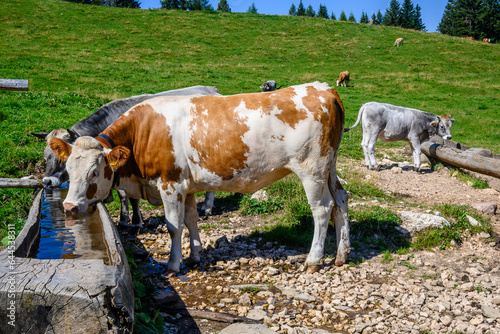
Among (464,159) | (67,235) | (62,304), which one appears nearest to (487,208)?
(464,159)

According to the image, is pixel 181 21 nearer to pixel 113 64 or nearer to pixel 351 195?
pixel 113 64

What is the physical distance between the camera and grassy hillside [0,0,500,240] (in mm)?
13906

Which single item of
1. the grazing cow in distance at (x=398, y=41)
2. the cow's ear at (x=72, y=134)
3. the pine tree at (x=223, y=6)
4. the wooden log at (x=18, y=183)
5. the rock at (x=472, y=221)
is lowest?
the rock at (x=472, y=221)

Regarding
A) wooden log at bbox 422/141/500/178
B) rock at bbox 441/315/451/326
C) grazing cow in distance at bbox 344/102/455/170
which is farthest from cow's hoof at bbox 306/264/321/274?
grazing cow in distance at bbox 344/102/455/170

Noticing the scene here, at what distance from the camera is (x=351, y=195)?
8.23m

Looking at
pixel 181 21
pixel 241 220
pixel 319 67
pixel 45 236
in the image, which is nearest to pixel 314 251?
pixel 241 220

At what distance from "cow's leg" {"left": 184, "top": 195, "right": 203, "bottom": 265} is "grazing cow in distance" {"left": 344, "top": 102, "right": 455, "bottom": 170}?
707 centimetres

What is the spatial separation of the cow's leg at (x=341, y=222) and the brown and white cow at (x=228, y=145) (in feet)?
1.04

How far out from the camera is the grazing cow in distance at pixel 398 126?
12041 mm

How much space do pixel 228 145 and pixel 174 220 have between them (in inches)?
49.4

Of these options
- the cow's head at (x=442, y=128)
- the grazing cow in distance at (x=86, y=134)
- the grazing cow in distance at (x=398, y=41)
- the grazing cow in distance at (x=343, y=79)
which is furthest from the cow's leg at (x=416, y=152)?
the grazing cow in distance at (x=398, y=41)

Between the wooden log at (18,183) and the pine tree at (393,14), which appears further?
the pine tree at (393,14)

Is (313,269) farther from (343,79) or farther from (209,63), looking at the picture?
(209,63)

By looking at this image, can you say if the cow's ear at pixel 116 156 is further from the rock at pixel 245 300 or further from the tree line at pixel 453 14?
the tree line at pixel 453 14
